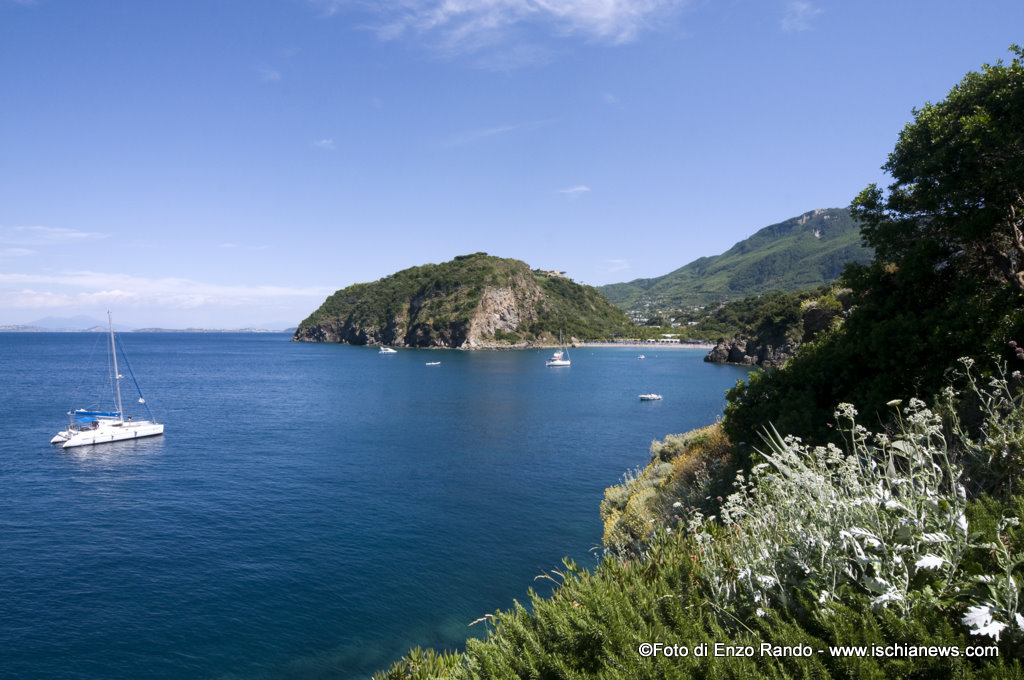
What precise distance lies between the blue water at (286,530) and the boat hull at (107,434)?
1028 millimetres

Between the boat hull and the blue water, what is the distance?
1028 millimetres

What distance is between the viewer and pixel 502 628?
5.61 meters

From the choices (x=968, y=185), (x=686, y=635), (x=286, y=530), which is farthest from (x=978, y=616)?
(x=286, y=530)

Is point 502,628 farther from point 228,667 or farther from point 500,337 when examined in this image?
point 500,337

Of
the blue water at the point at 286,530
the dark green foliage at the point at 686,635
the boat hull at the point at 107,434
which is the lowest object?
the blue water at the point at 286,530

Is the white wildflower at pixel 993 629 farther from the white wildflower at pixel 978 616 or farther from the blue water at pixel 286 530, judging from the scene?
the blue water at pixel 286 530

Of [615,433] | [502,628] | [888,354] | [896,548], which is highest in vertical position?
[888,354]

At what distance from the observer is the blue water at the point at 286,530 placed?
15672mm

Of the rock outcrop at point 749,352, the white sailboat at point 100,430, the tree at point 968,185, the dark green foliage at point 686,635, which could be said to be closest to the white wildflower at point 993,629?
the dark green foliage at point 686,635

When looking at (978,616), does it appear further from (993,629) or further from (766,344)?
(766,344)

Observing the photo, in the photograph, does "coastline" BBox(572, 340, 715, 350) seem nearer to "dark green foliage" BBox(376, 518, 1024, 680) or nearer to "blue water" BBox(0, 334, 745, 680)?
"blue water" BBox(0, 334, 745, 680)

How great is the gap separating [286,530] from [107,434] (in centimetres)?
2689

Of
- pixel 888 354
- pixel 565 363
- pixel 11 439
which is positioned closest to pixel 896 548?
pixel 888 354

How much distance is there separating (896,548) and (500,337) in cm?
17469
